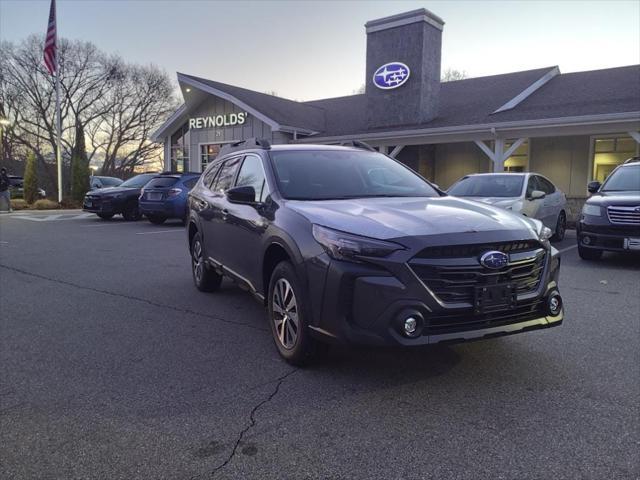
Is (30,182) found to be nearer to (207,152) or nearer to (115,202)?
(207,152)

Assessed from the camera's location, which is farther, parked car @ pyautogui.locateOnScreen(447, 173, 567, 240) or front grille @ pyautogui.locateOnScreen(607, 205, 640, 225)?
parked car @ pyautogui.locateOnScreen(447, 173, 567, 240)

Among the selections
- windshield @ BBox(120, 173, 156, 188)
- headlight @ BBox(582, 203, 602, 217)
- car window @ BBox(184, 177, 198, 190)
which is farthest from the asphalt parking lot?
windshield @ BBox(120, 173, 156, 188)

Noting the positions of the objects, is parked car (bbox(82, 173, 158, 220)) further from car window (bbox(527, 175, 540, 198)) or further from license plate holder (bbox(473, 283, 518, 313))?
license plate holder (bbox(473, 283, 518, 313))

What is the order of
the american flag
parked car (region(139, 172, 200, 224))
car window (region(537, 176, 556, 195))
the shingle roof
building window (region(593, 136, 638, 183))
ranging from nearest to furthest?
car window (region(537, 176, 556, 195)) < parked car (region(139, 172, 200, 224)) < the shingle roof < building window (region(593, 136, 638, 183)) < the american flag

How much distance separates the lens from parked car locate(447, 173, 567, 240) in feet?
31.7

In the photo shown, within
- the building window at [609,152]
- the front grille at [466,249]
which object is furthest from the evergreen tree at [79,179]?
the front grille at [466,249]

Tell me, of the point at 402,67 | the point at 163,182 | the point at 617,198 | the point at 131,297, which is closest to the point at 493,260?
the point at 131,297

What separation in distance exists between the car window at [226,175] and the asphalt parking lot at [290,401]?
1.37 meters

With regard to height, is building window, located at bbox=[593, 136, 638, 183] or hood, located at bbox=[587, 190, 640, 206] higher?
building window, located at bbox=[593, 136, 638, 183]

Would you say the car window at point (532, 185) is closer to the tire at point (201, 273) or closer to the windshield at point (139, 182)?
the tire at point (201, 273)

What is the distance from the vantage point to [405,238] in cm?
318

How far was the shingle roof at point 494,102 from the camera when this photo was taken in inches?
634

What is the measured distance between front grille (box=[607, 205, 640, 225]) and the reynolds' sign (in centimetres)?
1740

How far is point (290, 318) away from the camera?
3842mm
